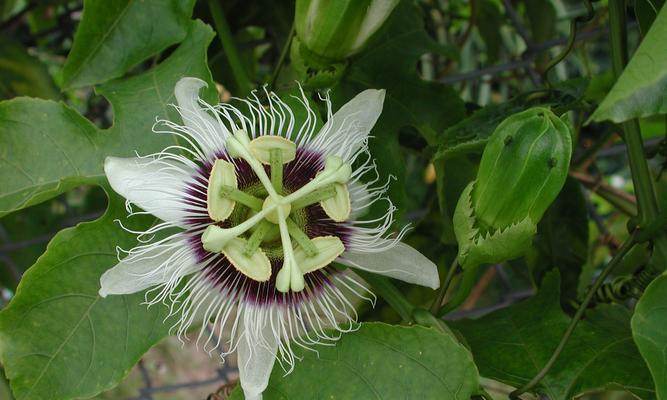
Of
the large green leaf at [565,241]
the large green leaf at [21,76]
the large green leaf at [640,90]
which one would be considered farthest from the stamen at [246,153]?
the large green leaf at [21,76]

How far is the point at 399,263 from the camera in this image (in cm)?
80

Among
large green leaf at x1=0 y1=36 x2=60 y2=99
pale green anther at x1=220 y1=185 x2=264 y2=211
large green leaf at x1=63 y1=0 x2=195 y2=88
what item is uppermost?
large green leaf at x1=63 y1=0 x2=195 y2=88

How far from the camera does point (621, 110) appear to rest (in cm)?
55

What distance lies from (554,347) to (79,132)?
61 centimetres

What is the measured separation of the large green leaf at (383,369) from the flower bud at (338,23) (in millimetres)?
318

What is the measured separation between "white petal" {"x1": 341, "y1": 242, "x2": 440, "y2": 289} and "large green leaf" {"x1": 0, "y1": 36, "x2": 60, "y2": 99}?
0.81m

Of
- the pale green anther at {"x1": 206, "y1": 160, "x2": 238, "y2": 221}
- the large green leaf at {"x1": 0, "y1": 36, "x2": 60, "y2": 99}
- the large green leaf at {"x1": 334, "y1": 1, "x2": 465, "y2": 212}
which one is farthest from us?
the large green leaf at {"x1": 0, "y1": 36, "x2": 60, "y2": 99}

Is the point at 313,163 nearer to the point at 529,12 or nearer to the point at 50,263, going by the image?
the point at 50,263

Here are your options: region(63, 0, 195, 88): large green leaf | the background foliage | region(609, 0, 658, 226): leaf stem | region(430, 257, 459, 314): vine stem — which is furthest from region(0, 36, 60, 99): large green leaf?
region(609, 0, 658, 226): leaf stem

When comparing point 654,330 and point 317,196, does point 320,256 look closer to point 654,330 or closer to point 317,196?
point 317,196

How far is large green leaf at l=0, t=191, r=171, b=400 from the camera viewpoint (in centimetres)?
77

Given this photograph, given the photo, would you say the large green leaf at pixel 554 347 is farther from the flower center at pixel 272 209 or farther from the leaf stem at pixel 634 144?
the flower center at pixel 272 209

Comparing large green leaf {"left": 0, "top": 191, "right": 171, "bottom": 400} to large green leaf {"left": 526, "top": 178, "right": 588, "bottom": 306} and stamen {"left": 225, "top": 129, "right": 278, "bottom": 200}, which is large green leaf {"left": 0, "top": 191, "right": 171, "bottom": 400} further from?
large green leaf {"left": 526, "top": 178, "right": 588, "bottom": 306}

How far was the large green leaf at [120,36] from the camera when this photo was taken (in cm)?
92
